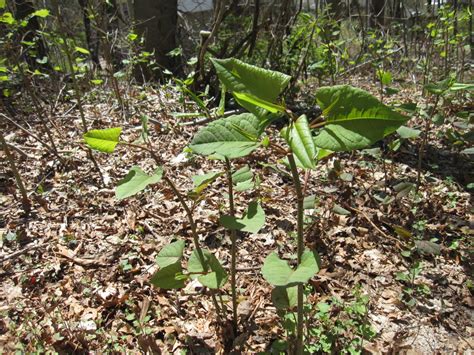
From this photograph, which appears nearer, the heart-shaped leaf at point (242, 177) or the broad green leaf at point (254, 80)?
the broad green leaf at point (254, 80)

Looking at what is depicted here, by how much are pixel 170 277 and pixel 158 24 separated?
4973mm

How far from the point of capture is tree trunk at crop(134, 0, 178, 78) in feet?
17.6

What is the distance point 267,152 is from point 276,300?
2.03 meters

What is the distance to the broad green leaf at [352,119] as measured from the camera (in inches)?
32.3

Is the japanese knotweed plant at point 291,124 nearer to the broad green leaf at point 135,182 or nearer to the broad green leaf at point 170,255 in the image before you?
the broad green leaf at point 135,182

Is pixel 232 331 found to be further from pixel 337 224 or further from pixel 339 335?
pixel 337 224

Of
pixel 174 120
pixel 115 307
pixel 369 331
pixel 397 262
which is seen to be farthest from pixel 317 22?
pixel 115 307

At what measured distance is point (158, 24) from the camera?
5.41m

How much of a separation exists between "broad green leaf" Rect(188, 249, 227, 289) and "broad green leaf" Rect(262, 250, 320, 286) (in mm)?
309

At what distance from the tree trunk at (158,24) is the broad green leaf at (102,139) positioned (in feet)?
15.1

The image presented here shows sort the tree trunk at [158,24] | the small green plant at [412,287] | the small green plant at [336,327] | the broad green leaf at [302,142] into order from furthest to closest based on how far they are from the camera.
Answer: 1. the tree trunk at [158,24]
2. the small green plant at [412,287]
3. the small green plant at [336,327]
4. the broad green leaf at [302,142]

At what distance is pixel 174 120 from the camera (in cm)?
373

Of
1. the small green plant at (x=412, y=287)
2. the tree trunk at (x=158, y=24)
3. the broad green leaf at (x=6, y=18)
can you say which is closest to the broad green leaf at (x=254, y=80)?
the small green plant at (x=412, y=287)

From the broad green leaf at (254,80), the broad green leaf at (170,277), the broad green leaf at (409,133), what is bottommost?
the broad green leaf at (170,277)
